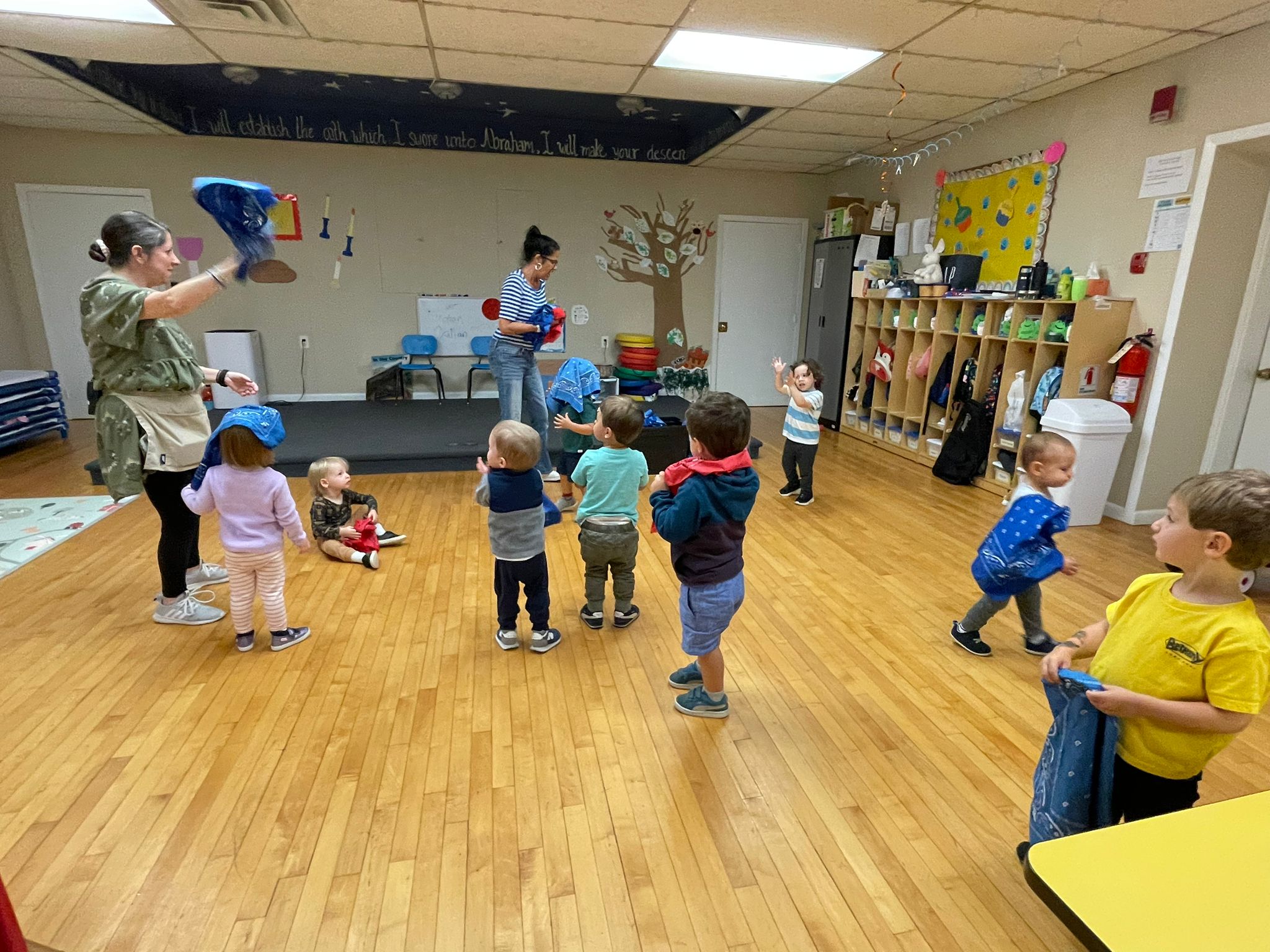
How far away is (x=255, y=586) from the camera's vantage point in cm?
255

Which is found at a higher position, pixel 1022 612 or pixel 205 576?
pixel 1022 612

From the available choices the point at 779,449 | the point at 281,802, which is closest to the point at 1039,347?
the point at 779,449

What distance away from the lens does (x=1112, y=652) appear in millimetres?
1284

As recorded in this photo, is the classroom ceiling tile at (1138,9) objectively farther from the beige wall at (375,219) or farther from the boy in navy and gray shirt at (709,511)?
the beige wall at (375,219)

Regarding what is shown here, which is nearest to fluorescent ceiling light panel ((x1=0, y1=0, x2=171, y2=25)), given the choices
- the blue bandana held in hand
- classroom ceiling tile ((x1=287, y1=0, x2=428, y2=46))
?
classroom ceiling tile ((x1=287, y1=0, x2=428, y2=46))

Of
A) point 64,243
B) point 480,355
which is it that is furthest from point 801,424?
point 64,243

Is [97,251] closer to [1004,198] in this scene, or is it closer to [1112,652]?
[1112,652]

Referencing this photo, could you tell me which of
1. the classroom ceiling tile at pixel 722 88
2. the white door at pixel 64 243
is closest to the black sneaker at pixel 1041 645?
the classroom ceiling tile at pixel 722 88

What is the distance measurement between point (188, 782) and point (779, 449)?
4.87 meters

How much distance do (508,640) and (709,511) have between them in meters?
1.14

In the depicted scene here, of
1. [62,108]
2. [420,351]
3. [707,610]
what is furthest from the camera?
[420,351]

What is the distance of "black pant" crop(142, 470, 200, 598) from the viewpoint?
8.45ft

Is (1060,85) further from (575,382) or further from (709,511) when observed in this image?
(709,511)

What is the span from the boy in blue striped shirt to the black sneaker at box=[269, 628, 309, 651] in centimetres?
260
